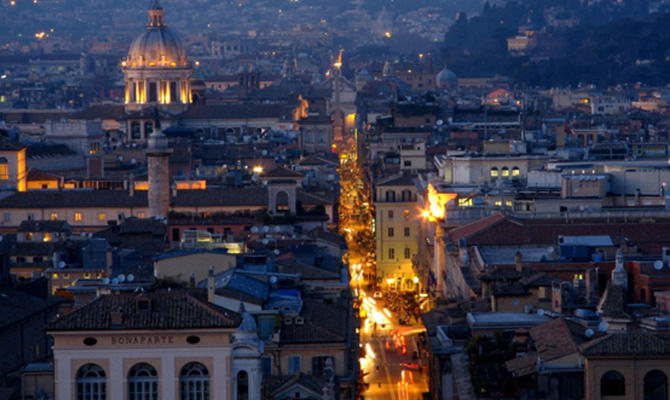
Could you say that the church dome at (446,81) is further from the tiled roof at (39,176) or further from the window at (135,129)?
the tiled roof at (39,176)

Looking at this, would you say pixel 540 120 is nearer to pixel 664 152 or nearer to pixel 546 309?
pixel 664 152

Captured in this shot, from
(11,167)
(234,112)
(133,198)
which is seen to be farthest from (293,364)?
(234,112)

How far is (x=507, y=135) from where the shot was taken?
102 metres

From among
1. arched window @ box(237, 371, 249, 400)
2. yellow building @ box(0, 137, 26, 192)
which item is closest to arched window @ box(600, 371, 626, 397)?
arched window @ box(237, 371, 249, 400)

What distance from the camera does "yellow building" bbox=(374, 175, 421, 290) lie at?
81688 millimetres

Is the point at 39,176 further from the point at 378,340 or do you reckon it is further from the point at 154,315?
the point at 154,315

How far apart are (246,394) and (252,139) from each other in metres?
85.4

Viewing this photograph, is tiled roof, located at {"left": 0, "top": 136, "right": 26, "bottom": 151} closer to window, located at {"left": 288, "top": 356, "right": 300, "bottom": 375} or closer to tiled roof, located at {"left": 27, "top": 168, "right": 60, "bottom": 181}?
tiled roof, located at {"left": 27, "top": 168, "right": 60, "bottom": 181}

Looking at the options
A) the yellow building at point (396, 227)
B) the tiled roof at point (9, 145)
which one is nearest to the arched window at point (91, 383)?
the yellow building at point (396, 227)

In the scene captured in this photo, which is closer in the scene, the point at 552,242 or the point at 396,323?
the point at 552,242

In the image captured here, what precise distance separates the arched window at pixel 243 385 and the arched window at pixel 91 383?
2.49 metres

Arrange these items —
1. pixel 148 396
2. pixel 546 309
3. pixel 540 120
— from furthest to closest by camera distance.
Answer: pixel 540 120 < pixel 546 309 < pixel 148 396

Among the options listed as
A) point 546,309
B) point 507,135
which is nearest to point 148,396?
point 546,309

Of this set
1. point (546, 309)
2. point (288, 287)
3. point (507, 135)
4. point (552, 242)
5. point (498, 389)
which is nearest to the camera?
point (498, 389)
